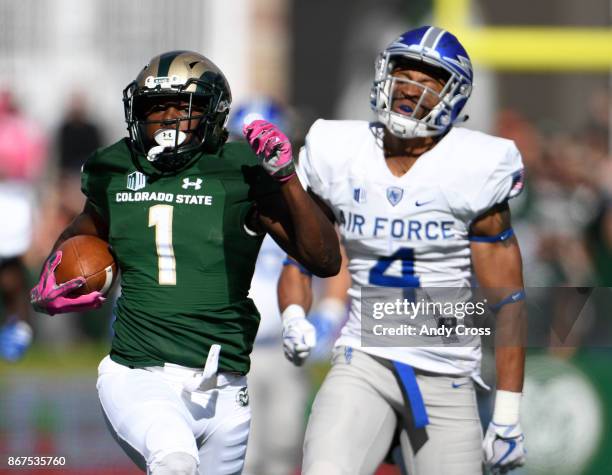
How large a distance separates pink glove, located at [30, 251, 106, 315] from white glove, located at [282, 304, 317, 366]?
2.03ft

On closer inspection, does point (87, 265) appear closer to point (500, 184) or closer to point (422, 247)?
point (422, 247)

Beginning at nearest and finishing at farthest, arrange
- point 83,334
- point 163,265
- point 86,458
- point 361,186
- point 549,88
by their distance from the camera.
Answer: point 163,265, point 361,186, point 86,458, point 83,334, point 549,88

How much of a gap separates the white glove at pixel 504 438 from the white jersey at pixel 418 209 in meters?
0.16

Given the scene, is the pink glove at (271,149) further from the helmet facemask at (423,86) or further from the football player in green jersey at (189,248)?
the helmet facemask at (423,86)

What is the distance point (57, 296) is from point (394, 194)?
1.12 meters

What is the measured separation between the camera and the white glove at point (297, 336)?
4.18 meters

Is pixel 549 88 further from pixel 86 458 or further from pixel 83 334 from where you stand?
pixel 86 458

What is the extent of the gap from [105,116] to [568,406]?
7888mm

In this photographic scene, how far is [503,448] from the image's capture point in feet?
13.5

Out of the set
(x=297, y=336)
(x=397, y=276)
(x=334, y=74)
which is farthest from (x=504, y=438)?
(x=334, y=74)

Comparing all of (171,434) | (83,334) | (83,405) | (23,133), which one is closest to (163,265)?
(171,434)

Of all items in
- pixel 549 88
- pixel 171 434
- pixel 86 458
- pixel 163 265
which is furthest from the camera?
pixel 549 88

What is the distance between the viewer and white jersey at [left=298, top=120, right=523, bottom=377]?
4.15 m

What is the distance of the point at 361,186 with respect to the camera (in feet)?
13.8
